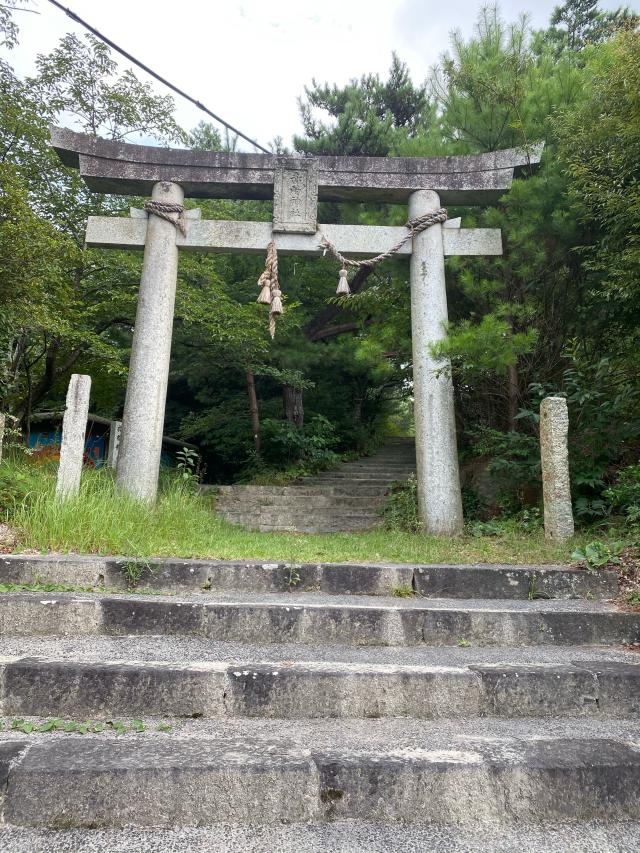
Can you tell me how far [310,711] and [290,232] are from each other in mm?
5700

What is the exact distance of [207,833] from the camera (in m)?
1.65

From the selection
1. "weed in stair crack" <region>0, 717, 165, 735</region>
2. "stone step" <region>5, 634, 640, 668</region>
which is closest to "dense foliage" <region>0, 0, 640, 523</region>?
"stone step" <region>5, 634, 640, 668</region>

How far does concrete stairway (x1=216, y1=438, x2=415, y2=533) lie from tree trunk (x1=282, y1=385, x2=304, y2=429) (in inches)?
67.3

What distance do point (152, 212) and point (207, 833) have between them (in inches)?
258

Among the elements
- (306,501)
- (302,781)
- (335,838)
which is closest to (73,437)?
(306,501)

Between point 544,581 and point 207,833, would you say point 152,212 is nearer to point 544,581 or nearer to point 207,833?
point 544,581

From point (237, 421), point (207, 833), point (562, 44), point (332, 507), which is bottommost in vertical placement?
point (207, 833)

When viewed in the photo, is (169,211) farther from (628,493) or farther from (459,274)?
(628,493)

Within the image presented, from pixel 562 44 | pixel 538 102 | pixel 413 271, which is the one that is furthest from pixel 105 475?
pixel 562 44

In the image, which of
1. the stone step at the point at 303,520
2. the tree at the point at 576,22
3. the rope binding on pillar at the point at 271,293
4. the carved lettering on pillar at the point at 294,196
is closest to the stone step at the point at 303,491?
the stone step at the point at 303,520

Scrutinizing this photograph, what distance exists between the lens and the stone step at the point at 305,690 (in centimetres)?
225

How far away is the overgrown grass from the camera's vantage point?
432 cm

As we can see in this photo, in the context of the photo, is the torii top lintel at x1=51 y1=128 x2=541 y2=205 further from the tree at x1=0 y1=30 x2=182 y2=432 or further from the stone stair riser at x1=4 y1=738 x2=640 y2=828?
the stone stair riser at x1=4 y1=738 x2=640 y2=828

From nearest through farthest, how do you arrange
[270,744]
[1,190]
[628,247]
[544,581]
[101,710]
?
1. [270,744]
2. [101,710]
3. [544,581]
4. [628,247]
5. [1,190]
